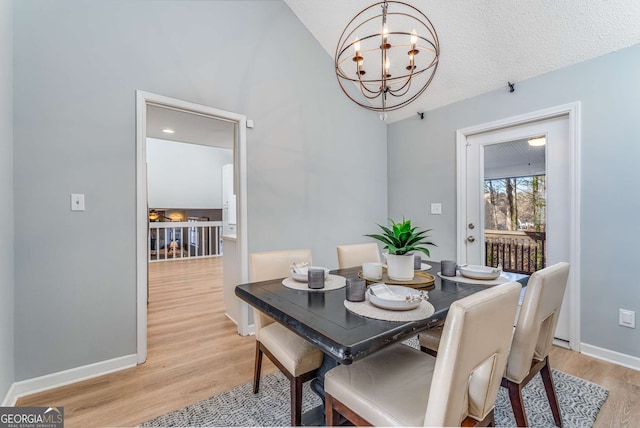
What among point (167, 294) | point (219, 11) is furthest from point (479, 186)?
point (167, 294)

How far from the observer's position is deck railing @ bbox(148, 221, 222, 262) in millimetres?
6504

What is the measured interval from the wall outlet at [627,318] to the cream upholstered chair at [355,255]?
181cm

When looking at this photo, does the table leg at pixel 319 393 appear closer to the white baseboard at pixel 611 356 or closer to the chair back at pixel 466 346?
the chair back at pixel 466 346

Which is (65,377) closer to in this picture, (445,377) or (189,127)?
(445,377)

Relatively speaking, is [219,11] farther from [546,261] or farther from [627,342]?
[627,342]

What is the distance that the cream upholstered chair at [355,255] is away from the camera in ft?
7.43

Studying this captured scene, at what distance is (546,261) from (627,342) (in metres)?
0.74

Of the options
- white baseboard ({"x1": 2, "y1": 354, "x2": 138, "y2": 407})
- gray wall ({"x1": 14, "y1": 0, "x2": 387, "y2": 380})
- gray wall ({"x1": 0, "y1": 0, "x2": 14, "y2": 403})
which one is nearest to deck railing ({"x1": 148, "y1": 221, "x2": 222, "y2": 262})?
gray wall ({"x1": 14, "y1": 0, "x2": 387, "y2": 380})

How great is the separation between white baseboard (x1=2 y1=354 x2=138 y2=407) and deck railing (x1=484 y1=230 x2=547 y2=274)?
3.31 m

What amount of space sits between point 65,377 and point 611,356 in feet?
12.7

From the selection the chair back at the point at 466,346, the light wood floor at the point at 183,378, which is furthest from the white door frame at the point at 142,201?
the chair back at the point at 466,346

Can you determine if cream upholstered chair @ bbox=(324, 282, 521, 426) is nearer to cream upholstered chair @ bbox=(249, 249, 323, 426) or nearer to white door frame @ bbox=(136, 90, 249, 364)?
cream upholstered chair @ bbox=(249, 249, 323, 426)

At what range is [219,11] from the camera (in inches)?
102

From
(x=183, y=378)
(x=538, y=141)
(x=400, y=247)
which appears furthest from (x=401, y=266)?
(x=538, y=141)
